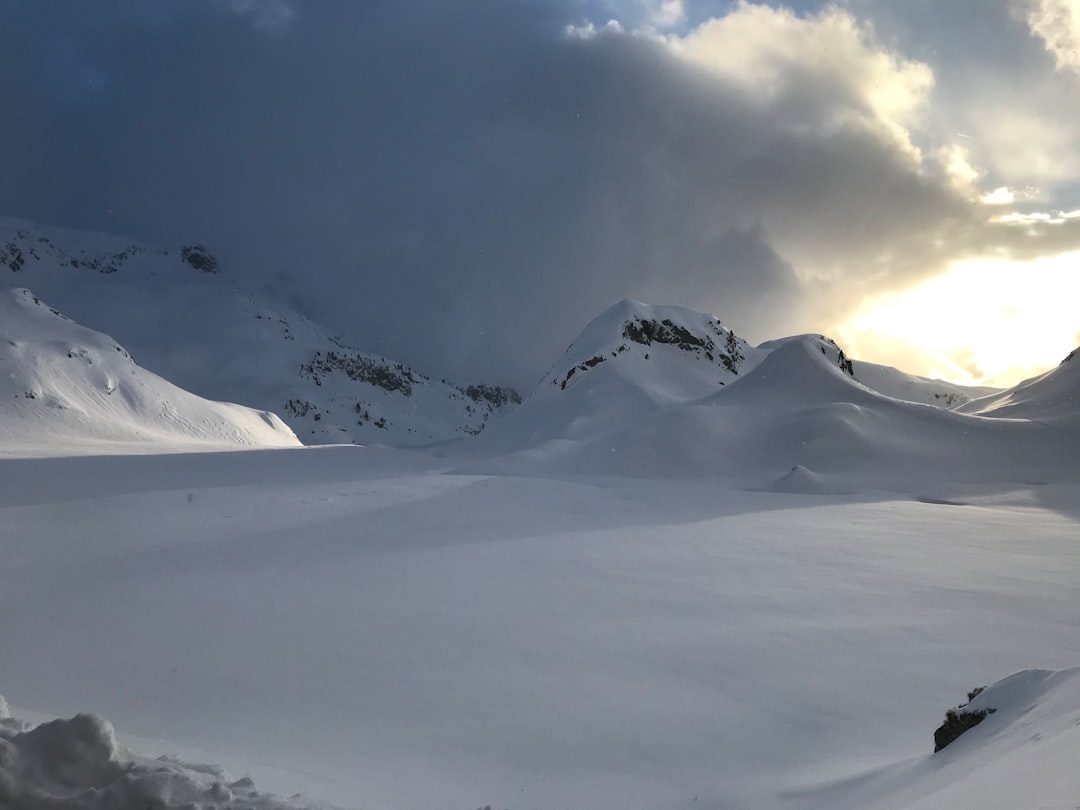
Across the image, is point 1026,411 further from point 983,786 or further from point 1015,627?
point 983,786

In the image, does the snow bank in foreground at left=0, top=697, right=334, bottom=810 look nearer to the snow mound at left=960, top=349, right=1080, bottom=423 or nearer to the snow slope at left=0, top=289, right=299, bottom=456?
the snow slope at left=0, top=289, right=299, bottom=456

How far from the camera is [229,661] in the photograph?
502 centimetres

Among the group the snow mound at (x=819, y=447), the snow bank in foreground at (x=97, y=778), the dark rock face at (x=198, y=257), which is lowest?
the snow bank in foreground at (x=97, y=778)

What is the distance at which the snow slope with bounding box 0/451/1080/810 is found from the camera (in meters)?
3.55

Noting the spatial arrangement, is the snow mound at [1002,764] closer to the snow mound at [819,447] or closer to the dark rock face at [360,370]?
the snow mound at [819,447]

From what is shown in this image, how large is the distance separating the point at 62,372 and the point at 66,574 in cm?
2019

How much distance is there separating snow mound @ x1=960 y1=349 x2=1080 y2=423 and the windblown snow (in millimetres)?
11287

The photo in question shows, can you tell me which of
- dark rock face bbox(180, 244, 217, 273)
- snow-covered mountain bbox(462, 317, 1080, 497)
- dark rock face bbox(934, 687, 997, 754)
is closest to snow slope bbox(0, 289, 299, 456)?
snow-covered mountain bbox(462, 317, 1080, 497)

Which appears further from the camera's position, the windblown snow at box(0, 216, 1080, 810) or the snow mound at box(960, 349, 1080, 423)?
the snow mound at box(960, 349, 1080, 423)

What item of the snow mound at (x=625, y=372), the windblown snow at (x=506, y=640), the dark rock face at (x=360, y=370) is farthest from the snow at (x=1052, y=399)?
the dark rock face at (x=360, y=370)

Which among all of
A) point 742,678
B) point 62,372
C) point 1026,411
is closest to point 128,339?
point 62,372

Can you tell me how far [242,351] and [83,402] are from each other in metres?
70.7

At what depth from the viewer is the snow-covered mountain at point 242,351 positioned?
262 feet

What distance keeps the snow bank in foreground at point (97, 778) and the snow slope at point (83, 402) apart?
14817mm
